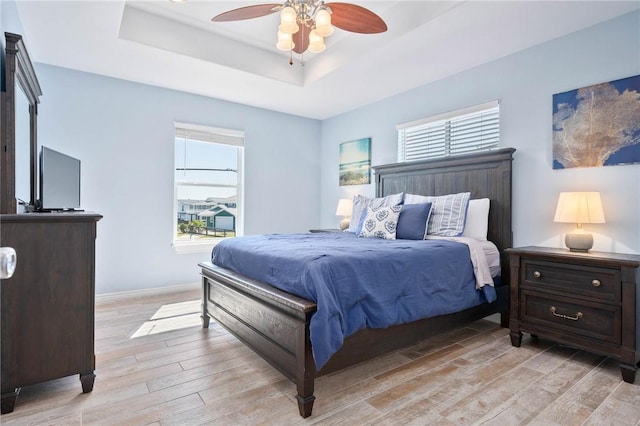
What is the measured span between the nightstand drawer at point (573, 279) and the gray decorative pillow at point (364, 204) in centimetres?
137

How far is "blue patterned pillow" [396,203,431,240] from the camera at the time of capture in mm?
3141

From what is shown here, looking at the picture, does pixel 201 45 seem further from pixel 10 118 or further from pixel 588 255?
pixel 588 255

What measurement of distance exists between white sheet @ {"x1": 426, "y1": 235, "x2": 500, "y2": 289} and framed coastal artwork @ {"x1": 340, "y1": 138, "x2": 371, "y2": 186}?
6.48ft

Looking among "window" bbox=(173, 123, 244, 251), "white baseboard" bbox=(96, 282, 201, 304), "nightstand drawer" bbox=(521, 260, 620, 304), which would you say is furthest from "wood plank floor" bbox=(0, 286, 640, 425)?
"window" bbox=(173, 123, 244, 251)

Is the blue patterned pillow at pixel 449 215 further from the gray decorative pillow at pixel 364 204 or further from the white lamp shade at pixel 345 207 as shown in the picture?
the white lamp shade at pixel 345 207

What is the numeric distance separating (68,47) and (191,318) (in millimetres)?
2743

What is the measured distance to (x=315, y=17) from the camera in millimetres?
2256

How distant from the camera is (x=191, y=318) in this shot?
3262 millimetres

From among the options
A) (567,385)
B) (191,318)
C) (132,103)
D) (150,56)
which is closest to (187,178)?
(132,103)

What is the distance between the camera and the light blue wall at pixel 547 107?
8.41 ft

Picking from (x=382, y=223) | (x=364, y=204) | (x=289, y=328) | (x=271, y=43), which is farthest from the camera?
(x=364, y=204)

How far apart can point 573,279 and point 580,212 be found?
1.63 feet

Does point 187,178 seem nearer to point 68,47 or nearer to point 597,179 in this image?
point 68,47

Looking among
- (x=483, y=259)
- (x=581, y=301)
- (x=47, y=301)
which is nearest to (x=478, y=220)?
(x=483, y=259)
